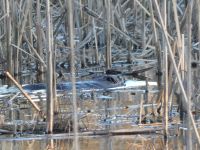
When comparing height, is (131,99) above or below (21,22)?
below

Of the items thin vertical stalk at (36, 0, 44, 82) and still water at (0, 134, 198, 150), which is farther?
thin vertical stalk at (36, 0, 44, 82)

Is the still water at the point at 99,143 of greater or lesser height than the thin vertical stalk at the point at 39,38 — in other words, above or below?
below

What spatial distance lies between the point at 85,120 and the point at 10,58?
2.72 meters

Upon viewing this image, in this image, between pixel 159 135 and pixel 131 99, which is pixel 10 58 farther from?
pixel 159 135

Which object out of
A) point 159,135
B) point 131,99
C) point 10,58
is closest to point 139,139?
point 159,135

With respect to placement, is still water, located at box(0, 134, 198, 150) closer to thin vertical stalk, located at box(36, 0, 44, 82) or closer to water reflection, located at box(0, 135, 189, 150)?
water reflection, located at box(0, 135, 189, 150)

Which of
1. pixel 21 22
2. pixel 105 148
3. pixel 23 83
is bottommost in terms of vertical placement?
pixel 105 148

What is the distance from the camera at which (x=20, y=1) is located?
961 cm

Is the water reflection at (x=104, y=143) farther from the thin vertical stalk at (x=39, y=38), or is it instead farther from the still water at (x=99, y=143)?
the thin vertical stalk at (x=39, y=38)

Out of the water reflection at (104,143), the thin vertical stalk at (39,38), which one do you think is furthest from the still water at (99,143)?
the thin vertical stalk at (39,38)

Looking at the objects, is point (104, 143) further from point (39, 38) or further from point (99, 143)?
point (39, 38)

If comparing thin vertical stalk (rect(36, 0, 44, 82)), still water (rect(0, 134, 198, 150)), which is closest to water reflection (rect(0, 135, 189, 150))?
still water (rect(0, 134, 198, 150))

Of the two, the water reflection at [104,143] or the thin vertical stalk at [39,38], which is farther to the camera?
the thin vertical stalk at [39,38]

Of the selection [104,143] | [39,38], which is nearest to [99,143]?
[104,143]
